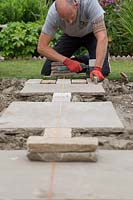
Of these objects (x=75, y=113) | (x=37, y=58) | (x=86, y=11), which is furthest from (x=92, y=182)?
(x=37, y=58)

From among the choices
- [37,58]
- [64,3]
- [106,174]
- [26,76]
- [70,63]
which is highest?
[64,3]

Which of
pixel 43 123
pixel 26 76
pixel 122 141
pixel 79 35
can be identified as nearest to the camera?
pixel 122 141

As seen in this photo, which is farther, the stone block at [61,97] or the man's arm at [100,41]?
the man's arm at [100,41]

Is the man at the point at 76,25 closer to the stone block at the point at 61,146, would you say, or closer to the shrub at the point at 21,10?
the stone block at the point at 61,146

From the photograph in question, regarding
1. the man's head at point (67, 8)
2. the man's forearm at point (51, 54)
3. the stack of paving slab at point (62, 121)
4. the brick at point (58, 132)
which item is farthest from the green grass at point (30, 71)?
the brick at point (58, 132)

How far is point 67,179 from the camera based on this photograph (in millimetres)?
2531

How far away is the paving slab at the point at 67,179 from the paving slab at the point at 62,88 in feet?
7.28

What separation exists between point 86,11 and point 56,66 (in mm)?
897

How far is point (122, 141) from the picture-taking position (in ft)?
11.0

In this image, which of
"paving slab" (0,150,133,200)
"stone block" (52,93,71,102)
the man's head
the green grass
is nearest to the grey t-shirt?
the man's head

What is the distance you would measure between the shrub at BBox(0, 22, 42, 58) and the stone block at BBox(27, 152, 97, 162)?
8.36 meters

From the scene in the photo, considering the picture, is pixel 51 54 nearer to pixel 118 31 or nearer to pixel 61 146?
pixel 61 146

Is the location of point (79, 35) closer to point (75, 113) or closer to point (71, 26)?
point (71, 26)

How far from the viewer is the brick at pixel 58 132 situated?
10.4 feet
